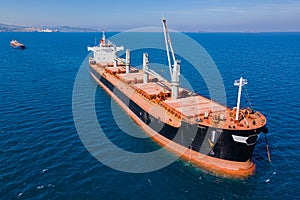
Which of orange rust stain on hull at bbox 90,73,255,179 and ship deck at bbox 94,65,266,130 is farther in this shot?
ship deck at bbox 94,65,266,130

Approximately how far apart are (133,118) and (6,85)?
42.2 metres

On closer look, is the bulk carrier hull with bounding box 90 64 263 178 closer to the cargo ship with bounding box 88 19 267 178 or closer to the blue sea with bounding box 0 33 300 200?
the cargo ship with bounding box 88 19 267 178

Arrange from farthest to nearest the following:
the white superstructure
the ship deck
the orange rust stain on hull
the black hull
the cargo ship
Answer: the white superstructure < the ship deck < the orange rust stain on hull < the cargo ship < the black hull

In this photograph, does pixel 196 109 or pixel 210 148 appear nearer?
pixel 210 148

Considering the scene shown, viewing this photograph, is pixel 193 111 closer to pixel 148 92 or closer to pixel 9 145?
pixel 148 92

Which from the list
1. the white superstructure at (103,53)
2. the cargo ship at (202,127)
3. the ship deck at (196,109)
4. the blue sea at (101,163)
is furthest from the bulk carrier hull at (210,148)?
the white superstructure at (103,53)

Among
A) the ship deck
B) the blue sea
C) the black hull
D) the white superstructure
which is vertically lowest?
the blue sea

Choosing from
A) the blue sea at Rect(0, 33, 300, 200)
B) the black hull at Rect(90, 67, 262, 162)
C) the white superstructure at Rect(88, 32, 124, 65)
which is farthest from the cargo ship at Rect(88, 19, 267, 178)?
the white superstructure at Rect(88, 32, 124, 65)

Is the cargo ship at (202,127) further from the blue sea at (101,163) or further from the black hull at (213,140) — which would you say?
the blue sea at (101,163)

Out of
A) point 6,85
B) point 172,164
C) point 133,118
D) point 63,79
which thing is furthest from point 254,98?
point 6,85

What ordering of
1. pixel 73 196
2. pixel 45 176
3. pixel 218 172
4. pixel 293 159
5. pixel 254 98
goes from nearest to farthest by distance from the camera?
pixel 73 196 → pixel 45 176 → pixel 218 172 → pixel 293 159 → pixel 254 98

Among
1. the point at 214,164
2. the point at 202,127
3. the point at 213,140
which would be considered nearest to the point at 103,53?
the point at 202,127

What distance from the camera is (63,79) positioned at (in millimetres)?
80125

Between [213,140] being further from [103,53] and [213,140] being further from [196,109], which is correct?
[103,53]
